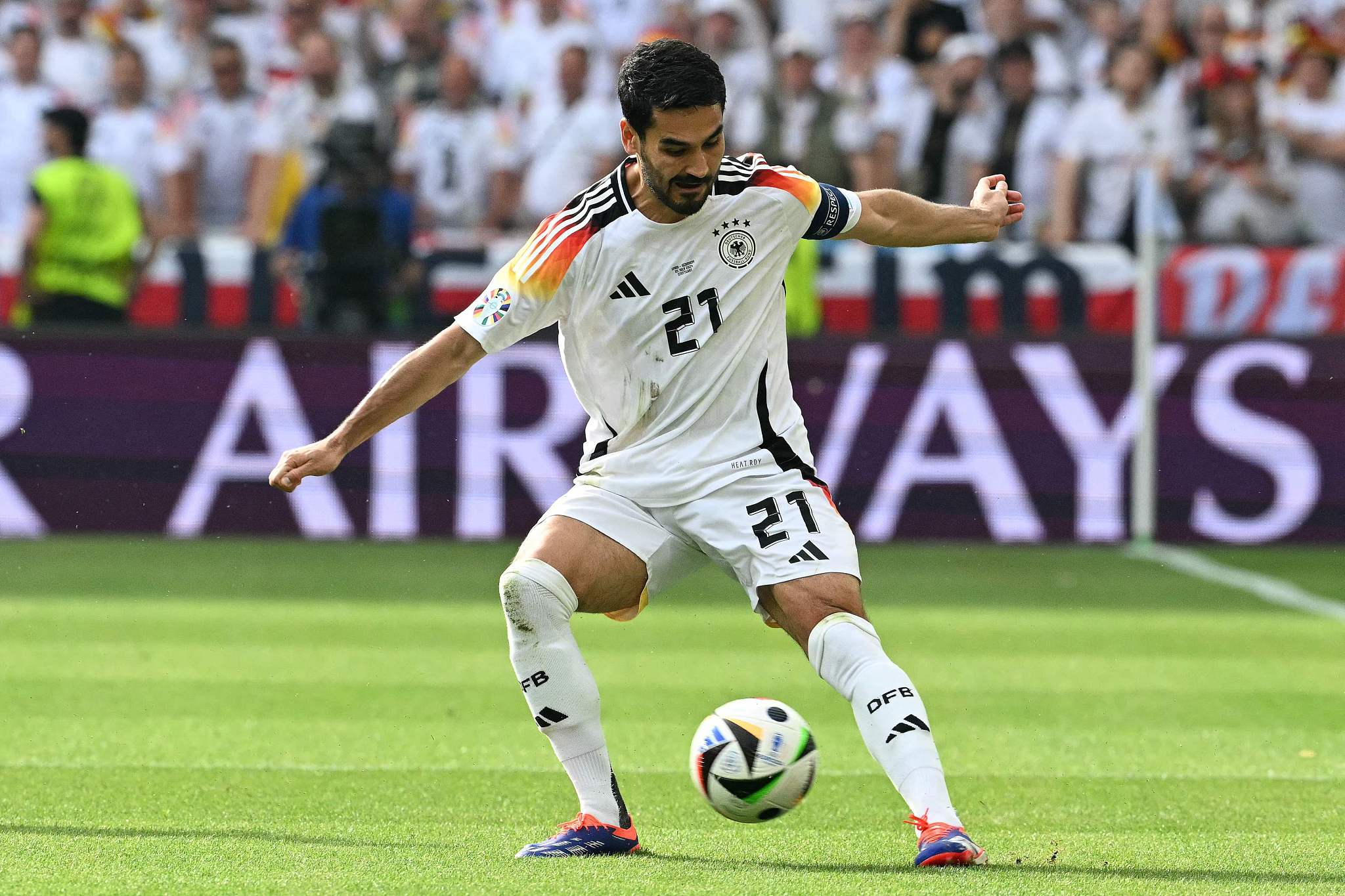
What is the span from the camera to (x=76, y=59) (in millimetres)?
15680

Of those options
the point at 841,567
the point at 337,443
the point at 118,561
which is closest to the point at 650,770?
the point at 841,567

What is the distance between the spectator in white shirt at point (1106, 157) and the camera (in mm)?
14570

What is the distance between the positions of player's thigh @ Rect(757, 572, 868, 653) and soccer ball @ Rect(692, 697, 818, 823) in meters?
0.23

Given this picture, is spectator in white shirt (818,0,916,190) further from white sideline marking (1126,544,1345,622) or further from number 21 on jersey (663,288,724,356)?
number 21 on jersey (663,288,724,356)

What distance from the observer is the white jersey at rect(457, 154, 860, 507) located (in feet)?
16.8

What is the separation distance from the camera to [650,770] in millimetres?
6461

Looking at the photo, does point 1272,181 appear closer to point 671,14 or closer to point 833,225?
point 671,14

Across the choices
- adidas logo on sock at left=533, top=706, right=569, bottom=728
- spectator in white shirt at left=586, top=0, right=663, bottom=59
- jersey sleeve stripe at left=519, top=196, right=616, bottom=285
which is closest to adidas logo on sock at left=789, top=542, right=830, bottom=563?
adidas logo on sock at left=533, top=706, right=569, bottom=728

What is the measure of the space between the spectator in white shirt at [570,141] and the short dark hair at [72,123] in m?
3.27

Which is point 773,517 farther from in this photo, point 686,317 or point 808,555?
point 686,317

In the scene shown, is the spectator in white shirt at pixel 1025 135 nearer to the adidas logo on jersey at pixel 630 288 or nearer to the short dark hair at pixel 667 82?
the adidas logo on jersey at pixel 630 288

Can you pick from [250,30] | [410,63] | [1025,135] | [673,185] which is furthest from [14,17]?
[673,185]

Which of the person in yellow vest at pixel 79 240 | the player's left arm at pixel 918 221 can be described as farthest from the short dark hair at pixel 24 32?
the player's left arm at pixel 918 221

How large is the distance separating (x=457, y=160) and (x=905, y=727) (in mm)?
10780
